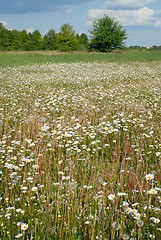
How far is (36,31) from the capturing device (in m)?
86.9

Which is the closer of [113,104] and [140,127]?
[140,127]

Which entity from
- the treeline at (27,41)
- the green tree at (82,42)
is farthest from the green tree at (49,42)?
the green tree at (82,42)

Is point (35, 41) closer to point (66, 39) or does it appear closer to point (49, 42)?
point (49, 42)

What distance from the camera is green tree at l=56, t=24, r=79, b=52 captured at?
6594cm

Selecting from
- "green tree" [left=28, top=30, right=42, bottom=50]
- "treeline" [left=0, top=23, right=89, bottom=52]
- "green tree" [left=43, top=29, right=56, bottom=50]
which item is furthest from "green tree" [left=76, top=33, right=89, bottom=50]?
"green tree" [left=28, top=30, right=42, bottom=50]

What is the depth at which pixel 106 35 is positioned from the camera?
203ft

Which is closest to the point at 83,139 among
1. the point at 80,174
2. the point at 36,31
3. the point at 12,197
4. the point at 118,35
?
the point at 80,174

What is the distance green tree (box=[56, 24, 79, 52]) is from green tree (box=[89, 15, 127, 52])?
6.01m

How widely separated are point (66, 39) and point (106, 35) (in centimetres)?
1185

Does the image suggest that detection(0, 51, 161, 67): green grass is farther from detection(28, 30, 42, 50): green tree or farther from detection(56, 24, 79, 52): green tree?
detection(28, 30, 42, 50): green tree

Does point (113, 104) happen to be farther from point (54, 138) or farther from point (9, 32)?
point (9, 32)

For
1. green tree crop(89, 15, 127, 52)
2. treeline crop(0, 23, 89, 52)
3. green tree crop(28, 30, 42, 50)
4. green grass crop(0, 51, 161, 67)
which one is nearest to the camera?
green grass crop(0, 51, 161, 67)

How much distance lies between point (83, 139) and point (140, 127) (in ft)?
5.06

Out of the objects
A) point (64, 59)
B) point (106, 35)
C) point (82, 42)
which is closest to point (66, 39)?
point (106, 35)
